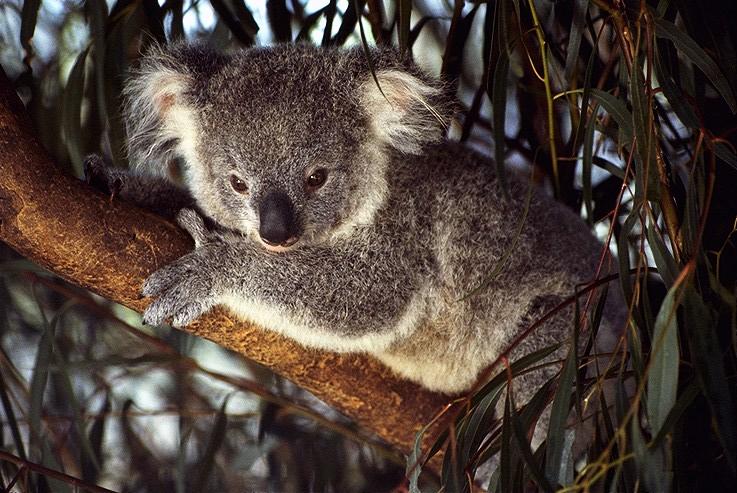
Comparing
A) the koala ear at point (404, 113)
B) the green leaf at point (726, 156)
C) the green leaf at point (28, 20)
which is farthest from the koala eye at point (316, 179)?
the green leaf at point (726, 156)

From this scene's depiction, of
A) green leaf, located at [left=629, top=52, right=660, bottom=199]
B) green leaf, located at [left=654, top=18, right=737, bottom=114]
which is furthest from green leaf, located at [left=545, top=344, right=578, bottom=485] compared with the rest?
green leaf, located at [left=654, top=18, right=737, bottom=114]

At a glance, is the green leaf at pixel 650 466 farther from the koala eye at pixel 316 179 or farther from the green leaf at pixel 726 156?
the koala eye at pixel 316 179

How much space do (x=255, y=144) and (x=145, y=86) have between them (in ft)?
1.50

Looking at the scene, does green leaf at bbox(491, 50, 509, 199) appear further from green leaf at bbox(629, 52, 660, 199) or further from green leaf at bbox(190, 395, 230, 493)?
green leaf at bbox(190, 395, 230, 493)

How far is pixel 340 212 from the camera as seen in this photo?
2.33 metres

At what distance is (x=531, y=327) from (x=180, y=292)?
837 mm

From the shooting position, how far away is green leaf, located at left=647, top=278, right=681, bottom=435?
1381mm

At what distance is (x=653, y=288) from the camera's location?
2707 mm

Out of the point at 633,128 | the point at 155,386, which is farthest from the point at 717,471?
the point at 155,386

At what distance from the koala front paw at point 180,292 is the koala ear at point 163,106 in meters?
0.48

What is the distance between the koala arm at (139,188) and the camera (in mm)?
2146

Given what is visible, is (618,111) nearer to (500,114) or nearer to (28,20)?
(500,114)

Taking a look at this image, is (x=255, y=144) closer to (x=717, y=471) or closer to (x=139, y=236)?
(x=139, y=236)

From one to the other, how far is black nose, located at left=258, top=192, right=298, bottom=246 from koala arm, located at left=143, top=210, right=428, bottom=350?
0.47 feet
